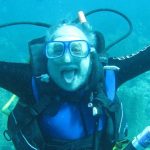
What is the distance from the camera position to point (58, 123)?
118 inches

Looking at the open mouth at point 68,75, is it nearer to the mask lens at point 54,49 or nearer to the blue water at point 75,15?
the mask lens at point 54,49

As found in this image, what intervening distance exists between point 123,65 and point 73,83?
0.80 m

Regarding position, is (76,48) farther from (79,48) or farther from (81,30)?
(81,30)

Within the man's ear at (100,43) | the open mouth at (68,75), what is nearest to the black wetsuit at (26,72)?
the man's ear at (100,43)

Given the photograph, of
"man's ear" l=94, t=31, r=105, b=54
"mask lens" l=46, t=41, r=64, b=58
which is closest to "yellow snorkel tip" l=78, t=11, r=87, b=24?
"man's ear" l=94, t=31, r=105, b=54

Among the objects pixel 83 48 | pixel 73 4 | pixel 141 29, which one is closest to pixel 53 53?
pixel 83 48

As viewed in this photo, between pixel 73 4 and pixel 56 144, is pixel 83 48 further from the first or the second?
pixel 73 4

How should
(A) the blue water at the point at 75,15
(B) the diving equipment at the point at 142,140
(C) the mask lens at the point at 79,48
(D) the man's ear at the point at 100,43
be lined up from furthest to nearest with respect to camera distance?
(A) the blue water at the point at 75,15 < (D) the man's ear at the point at 100,43 < (B) the diving equipment at the point at 142,140 < (C) the mask lens at the point at 79,48

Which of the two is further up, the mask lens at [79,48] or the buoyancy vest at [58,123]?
the mask lens at [79,48]

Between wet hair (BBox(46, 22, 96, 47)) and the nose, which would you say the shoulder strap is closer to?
wet hair (BBox(46, 22, 96, 47))

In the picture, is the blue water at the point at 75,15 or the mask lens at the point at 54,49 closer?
the mask lens at the point at 54,49

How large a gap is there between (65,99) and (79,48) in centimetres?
51

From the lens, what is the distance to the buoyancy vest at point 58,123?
2918 mm

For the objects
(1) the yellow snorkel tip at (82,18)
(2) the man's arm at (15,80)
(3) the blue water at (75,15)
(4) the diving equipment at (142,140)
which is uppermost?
(3) the blue water at (75,15)
